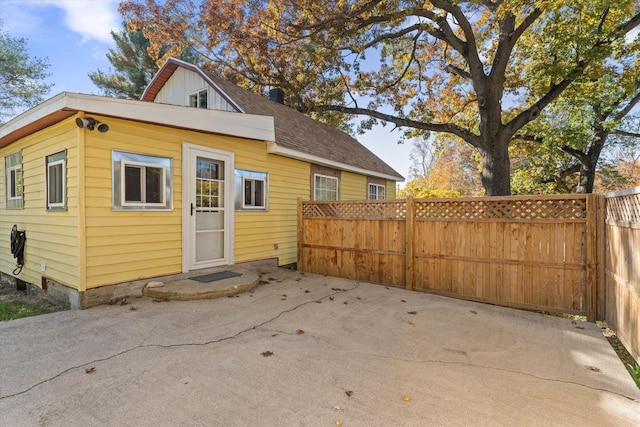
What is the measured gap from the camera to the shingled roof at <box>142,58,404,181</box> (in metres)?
7.77

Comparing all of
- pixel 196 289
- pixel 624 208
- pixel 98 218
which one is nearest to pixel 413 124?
pixel 624 208

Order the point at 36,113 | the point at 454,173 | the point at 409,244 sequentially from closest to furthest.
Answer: the point at 36,113 → the point at 409,244 → the point at 454,173

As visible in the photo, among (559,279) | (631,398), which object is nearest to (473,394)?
(631,398)

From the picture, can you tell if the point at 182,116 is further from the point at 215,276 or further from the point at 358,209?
the point at 358,209

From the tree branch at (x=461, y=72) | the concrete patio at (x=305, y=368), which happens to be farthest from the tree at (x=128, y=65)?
the concrete patio at (x=305, y=368)

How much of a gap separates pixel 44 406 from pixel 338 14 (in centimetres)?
938

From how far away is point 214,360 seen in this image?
2820 mm

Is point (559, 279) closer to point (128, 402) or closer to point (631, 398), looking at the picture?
point (631, 398)

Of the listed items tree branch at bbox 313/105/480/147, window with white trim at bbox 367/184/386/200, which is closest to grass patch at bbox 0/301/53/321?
window with white trim at bbox 367/184/386/200

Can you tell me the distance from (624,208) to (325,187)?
265 inches

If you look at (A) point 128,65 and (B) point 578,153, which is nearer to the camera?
(B) point 578,153

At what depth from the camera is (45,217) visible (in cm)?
492

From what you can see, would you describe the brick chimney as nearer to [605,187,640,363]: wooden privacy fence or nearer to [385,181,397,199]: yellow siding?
[385,181,397,199]: yellow siding

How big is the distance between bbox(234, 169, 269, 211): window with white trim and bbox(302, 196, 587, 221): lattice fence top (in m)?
1.53
